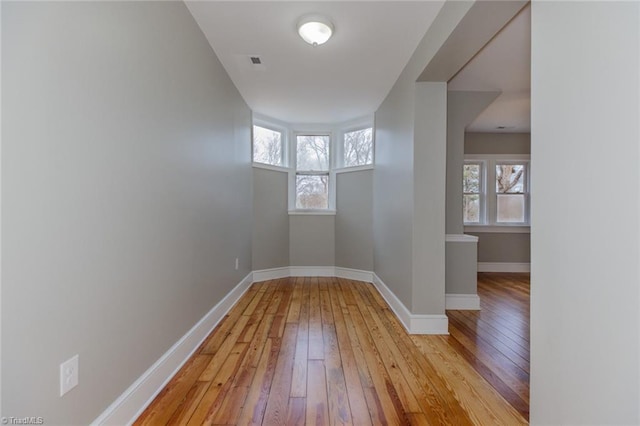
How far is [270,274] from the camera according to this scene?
13.7 ft

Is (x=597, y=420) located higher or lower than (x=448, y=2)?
lower

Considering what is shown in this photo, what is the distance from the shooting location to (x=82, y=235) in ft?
3.56

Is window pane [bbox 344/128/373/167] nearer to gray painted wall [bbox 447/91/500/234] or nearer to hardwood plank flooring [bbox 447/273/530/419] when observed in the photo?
gray painted wall [bbox 447/91/500/234]

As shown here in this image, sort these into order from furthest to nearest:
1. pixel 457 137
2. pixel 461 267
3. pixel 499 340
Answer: pixel 457 137
pixel 461 267
pixel 499 340

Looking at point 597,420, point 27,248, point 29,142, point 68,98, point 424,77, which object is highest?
point 424,77

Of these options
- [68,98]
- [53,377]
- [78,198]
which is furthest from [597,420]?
[68,98]

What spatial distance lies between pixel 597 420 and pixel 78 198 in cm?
194

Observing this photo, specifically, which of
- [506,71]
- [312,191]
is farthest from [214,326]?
[506,71]

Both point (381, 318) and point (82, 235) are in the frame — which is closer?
point (82, 235)

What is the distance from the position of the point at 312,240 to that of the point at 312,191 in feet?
2.58

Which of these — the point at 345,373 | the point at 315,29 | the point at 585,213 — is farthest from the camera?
the point at 315,29

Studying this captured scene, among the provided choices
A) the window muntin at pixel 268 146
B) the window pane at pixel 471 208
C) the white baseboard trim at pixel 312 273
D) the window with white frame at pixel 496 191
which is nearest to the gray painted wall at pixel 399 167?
the white baseboard trim at pixel 312 273

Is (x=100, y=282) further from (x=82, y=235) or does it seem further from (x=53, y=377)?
(x=53, y=377)

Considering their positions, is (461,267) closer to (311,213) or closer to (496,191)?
(311,213)
